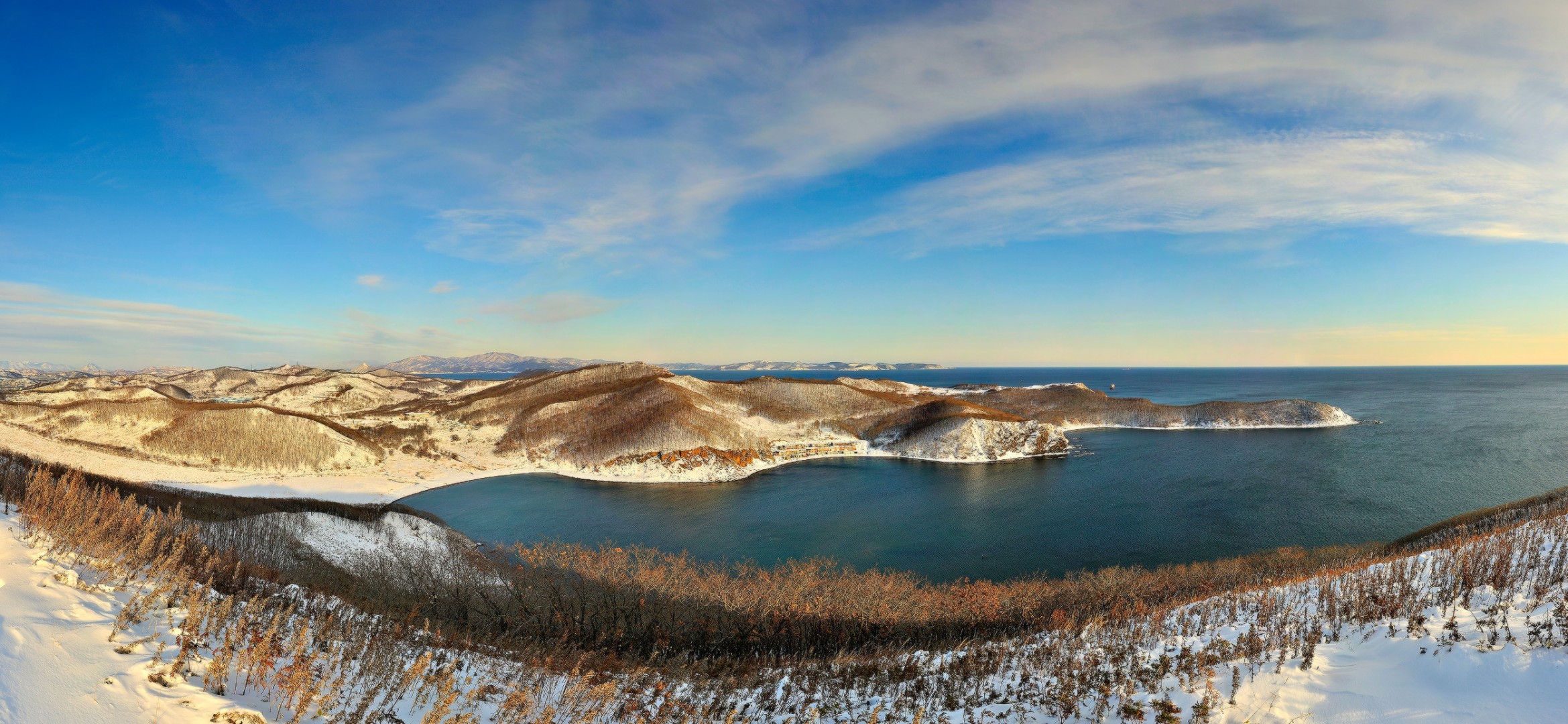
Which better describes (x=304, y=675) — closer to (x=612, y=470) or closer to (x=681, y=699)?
(x=681, y=699)

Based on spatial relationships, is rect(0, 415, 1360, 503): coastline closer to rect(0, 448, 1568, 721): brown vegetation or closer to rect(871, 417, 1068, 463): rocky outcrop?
rect(871, 417, 1068, 463): rocky outcrop

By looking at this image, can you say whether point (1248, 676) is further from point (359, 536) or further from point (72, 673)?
point (359, 536)

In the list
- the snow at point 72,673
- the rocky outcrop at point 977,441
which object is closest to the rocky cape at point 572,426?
the rocky outcrop at point 977,441

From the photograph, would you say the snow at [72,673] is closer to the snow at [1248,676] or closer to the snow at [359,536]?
the snow at [1248,676]

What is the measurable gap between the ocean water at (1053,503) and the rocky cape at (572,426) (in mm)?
4695

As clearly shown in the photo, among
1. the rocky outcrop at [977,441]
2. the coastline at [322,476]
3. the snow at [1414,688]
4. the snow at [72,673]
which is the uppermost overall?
the snow at [72,673]

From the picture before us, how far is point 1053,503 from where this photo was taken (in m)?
42.5

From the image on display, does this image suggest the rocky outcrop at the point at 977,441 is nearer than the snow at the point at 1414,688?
No

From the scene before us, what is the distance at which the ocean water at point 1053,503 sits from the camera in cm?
3272

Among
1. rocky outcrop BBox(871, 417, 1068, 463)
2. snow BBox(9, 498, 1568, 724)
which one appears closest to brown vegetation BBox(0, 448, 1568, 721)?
snow BBox(9, 498, 1568, 724)

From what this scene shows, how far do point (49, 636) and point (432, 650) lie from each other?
4.36 metres

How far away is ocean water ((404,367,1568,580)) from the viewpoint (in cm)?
3272

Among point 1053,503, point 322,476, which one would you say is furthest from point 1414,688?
point 322,476

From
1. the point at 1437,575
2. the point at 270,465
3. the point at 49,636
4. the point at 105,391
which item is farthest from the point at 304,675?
the point at 105,391
